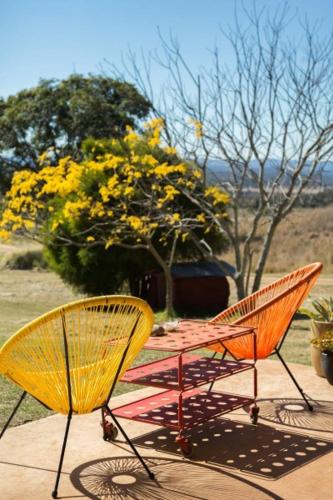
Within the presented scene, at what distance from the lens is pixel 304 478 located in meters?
3.32

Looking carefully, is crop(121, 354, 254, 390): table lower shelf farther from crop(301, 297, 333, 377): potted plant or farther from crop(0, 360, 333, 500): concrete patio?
crop(301, 297, 333, 377): potted plant

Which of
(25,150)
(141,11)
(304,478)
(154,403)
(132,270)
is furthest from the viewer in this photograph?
(25,150)

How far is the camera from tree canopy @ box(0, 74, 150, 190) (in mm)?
27469

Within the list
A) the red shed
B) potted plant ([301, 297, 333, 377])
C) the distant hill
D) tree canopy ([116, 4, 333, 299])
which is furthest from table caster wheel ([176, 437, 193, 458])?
the red shed

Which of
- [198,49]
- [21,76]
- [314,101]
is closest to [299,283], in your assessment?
[314,101]

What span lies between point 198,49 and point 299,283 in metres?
5.55

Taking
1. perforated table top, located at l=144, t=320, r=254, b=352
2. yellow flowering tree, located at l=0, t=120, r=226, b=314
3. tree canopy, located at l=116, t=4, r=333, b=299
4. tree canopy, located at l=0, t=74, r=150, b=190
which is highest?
tree canopy, located at l=0, t=74, r=150, b=190

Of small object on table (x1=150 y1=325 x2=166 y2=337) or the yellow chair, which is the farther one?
small object on table (x1=150 y1=325 x2=166 y2=337)

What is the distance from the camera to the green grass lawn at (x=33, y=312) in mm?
4715

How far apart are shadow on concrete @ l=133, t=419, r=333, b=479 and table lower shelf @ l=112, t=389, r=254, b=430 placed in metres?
0.13

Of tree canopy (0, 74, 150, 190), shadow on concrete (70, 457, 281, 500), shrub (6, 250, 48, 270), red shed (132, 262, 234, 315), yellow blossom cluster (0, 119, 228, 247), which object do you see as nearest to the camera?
shadow on concrete (70, 457, 281, 500)

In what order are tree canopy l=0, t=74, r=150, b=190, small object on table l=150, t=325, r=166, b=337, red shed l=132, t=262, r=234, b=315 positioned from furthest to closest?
tree canopy l=0, t=74, r=150, b=190 → red shed l=132, t=262, r=234, b=315 → small object on table l=150, t=325, r=166, b=337

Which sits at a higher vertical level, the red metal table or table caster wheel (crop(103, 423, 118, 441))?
the red metal table

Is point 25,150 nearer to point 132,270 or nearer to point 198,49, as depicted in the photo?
point 132,270
